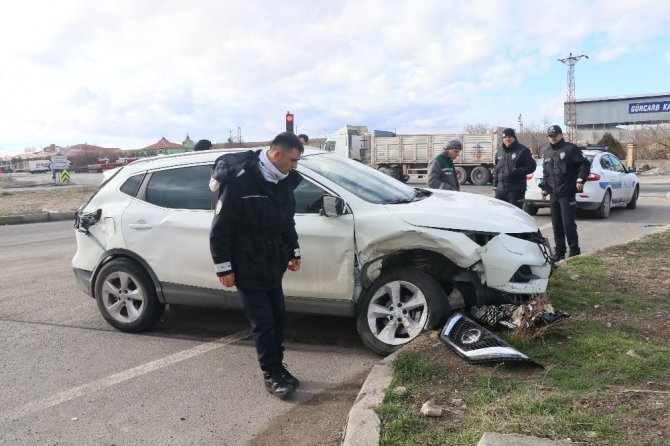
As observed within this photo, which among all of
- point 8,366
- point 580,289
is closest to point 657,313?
point 580,289

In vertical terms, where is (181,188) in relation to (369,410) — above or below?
above

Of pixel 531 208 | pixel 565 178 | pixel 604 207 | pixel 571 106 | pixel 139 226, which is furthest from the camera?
pixel 571 106

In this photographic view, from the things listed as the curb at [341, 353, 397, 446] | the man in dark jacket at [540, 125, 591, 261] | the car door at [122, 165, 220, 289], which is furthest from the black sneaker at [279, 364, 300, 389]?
the man in dark jacket at [540, 125, 591, 261]

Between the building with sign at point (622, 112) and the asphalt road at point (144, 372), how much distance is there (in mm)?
65544

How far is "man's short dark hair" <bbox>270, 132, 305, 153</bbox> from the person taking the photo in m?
3.70

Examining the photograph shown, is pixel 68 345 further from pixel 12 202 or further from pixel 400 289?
pixel 12 202

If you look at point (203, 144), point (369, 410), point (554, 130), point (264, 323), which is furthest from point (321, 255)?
point (554, 130)

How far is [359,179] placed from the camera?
5.04 meters

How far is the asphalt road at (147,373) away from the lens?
3.49 metres

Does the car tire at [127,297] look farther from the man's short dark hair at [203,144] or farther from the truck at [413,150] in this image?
the truck at [413,150]

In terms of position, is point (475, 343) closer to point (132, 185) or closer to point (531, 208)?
point (132, 185)

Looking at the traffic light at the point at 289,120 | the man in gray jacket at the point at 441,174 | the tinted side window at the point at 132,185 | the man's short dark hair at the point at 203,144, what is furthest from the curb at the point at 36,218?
Result: the man in gray jacket at the point at 441,174

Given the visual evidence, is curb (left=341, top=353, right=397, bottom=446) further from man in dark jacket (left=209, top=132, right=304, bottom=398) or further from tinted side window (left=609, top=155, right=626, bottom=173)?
tinted side window (left=609, top=155, right=626, bottom=173)

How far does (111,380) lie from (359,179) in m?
2.64
